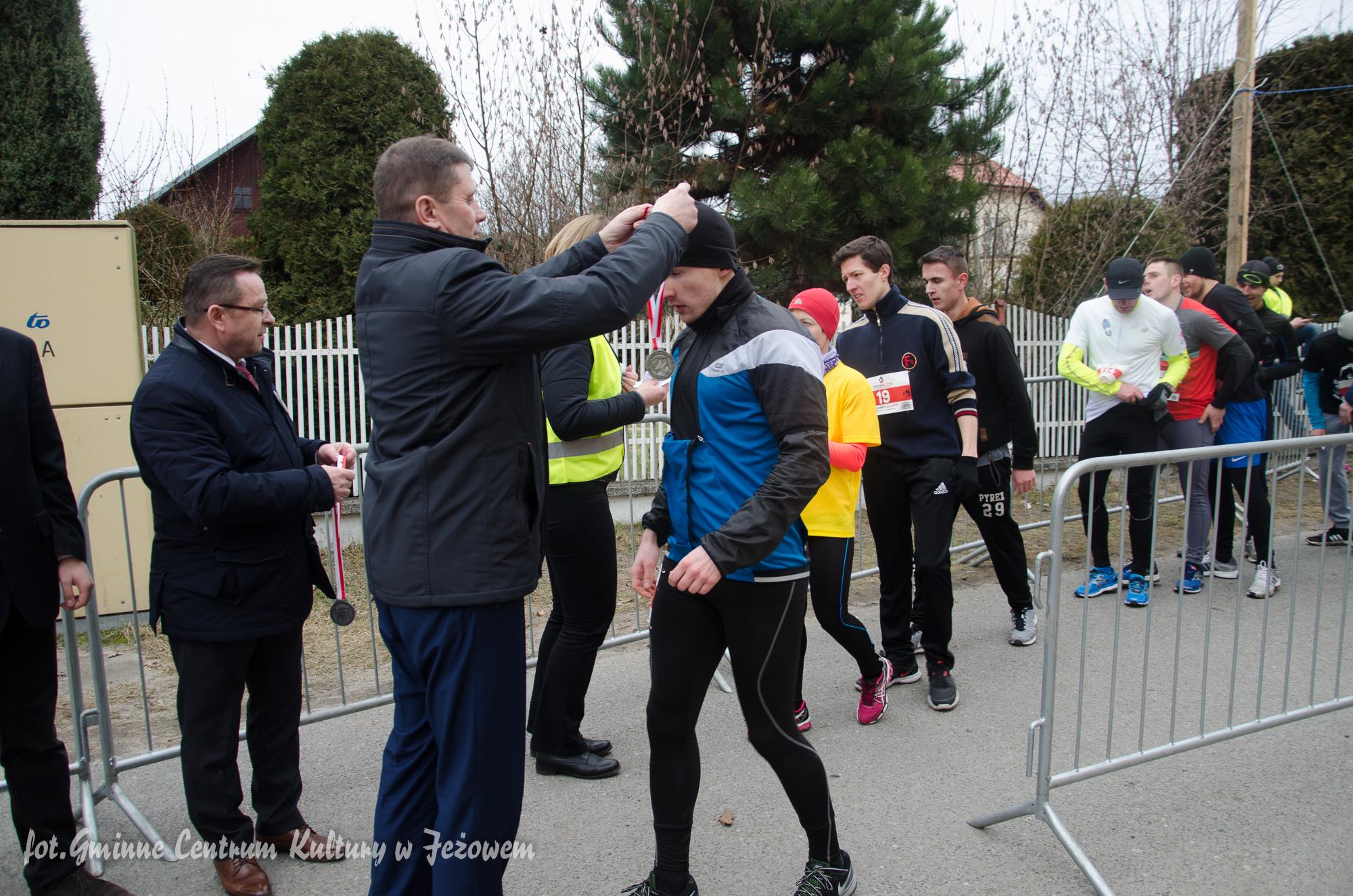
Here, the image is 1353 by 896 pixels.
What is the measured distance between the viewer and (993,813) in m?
3.29

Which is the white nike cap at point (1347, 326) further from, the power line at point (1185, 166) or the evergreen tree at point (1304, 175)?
the evergreen tree at point (1304, 175)

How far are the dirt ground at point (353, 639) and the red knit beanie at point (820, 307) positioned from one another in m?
1.50

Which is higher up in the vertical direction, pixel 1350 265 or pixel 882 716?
pixel 1350 265

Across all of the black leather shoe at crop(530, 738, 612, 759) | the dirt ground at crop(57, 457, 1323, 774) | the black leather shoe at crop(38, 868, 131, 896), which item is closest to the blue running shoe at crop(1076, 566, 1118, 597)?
the dirt ground at crop(57, 457, 1323, 774)

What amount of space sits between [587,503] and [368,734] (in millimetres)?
1676

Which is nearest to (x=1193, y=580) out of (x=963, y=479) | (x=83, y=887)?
(x=963, y=479)

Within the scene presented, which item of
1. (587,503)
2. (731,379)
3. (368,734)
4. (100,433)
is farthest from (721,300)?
(100,433)

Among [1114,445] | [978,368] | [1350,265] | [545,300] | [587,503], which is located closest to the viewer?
[545,300]

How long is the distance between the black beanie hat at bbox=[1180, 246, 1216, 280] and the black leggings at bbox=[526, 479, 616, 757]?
543 centimetres

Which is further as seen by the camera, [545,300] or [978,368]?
[978,368]

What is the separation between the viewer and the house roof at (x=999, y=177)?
1097cm

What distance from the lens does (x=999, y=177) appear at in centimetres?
1178

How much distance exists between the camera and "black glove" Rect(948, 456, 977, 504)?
173 inches

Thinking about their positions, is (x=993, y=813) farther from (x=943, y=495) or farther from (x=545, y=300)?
(x=545, y=300)
